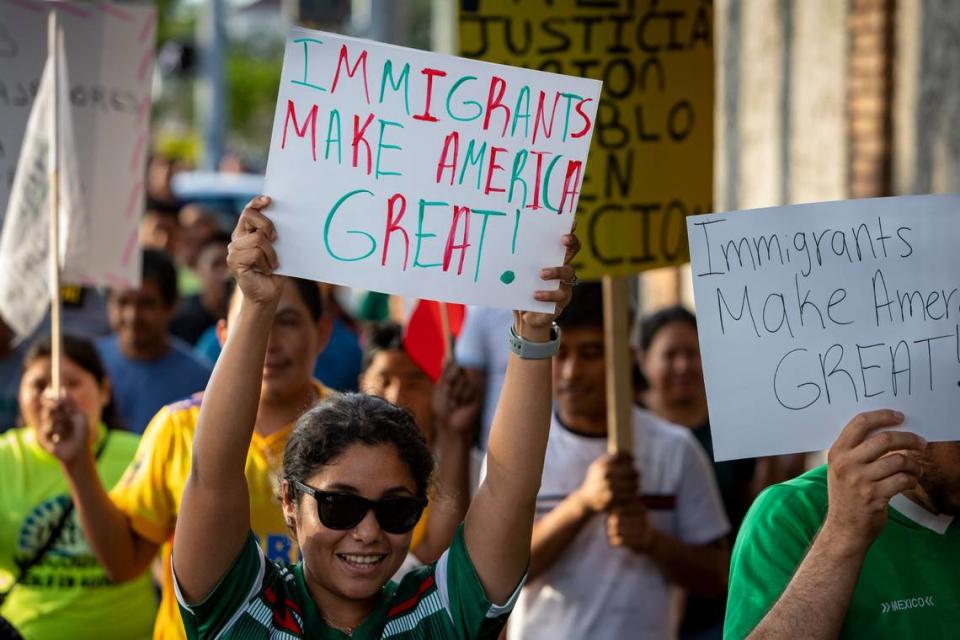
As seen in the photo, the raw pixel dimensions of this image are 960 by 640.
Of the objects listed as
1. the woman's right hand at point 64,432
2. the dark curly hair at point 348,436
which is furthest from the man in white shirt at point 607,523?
the dark curly hair at point 348,436

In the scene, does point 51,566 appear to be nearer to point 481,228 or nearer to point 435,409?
point 435,409

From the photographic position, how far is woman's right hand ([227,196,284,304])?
268cm

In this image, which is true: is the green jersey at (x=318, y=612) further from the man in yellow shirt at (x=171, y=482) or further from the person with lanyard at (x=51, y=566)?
the person with lanyard at (x=51, y=566)

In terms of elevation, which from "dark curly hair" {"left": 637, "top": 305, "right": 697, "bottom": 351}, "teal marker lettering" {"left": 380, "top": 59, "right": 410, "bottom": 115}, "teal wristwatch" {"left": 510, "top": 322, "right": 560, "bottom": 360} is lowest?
"teal wristwatch" {"left": 510, "top": 322, "right": 560, "bottom": 360}

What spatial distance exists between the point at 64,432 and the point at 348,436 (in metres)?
1.45

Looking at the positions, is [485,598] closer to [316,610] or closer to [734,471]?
[316,610]

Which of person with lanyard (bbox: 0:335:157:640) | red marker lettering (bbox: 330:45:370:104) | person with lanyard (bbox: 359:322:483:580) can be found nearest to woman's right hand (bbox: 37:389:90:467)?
person with lanyard (bbox: 0:335:157:640)

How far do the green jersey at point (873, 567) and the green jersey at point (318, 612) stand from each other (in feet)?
1.36

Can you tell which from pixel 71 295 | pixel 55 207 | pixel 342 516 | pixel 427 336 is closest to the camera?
pixel 342 516

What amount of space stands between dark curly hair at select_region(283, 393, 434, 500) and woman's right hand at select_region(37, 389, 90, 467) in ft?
4.11

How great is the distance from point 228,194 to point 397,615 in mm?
15620

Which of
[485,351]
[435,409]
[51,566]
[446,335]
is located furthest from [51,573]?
[485,351]

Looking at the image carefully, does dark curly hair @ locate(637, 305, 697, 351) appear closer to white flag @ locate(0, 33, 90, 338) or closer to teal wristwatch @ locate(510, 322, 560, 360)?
white flag @ locate(0, 33, 90, 338)

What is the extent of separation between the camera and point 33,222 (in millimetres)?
4438
